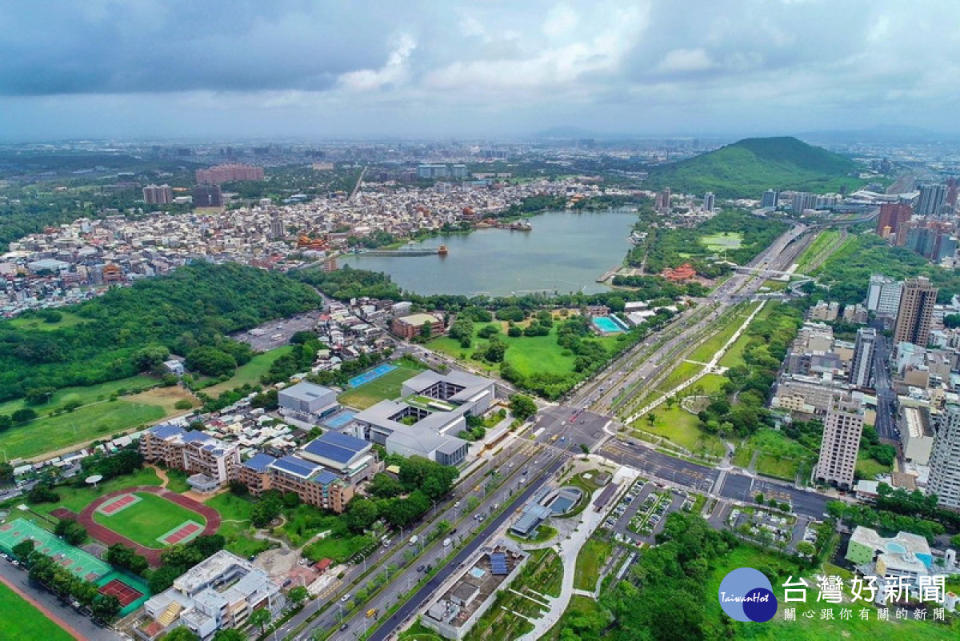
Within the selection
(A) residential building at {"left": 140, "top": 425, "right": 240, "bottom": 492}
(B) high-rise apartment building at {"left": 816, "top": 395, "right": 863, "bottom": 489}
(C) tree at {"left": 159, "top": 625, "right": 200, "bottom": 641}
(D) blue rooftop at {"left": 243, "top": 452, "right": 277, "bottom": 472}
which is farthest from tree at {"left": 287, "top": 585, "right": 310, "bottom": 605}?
(B) high-rise apartment building at {"left": 816, "top": 395, "right": 863, "bottom": 489}

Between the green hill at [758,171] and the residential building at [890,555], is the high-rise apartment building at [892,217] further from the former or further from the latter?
the residential building at [890,555]

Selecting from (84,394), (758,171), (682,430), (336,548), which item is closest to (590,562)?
(336,548)

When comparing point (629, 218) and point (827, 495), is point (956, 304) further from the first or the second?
point (629, 218)

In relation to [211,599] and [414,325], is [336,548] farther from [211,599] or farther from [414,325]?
[414,325]

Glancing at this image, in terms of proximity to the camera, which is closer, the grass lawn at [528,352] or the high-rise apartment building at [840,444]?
the high-rise apartment building at [840,444]

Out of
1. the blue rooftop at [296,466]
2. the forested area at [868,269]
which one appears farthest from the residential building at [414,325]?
the forested area at [868,269]

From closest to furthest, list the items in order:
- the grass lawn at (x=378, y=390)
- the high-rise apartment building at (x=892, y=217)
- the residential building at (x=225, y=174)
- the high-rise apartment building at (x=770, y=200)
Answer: the grass lawn at (x=378, y=390)
the high-rise apartment building at (x=892, y=217)
the high-rise apartment building at (x=770, y=200)
the residential building at (x=225, y=174)

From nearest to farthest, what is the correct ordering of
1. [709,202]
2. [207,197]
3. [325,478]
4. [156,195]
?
1. [325,478]
2. [156,195]
3. [207,197]
4. [709,202]

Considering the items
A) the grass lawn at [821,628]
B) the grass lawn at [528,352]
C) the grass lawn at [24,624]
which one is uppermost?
the grass lawn at [528,352]
